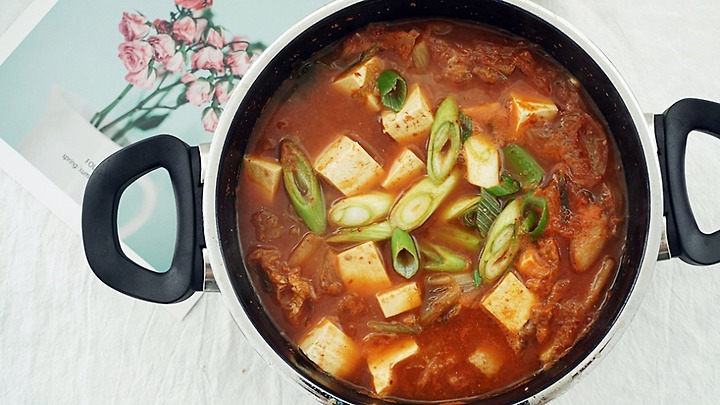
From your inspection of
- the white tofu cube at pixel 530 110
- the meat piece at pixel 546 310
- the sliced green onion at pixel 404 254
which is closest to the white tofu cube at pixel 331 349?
the sliced green onion at pixel 404 254

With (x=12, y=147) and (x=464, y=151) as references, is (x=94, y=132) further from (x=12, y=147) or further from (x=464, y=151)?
(x=464, y=151)

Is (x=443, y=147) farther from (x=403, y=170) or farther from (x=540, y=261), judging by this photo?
(x=540, y=261)

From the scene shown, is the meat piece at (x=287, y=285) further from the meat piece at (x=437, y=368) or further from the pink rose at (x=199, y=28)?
→ the pink rose at (x=199, y=28)

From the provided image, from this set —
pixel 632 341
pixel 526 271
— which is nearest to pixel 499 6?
pixel 526 271

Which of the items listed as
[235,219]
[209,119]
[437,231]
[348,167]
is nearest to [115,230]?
[235,219]

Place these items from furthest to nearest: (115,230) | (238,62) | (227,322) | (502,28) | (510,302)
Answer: (238,62) → (227,322) → (502,28) → (510,302) → (115,230)

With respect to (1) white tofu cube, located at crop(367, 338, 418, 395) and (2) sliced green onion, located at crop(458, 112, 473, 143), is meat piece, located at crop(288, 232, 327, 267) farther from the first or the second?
(2) sliced green onion, located at crop(458, 112, 473, 143)

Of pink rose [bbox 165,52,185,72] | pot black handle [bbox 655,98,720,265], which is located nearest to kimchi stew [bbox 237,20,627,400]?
pot black handle [bbox 655,98,720,265]
